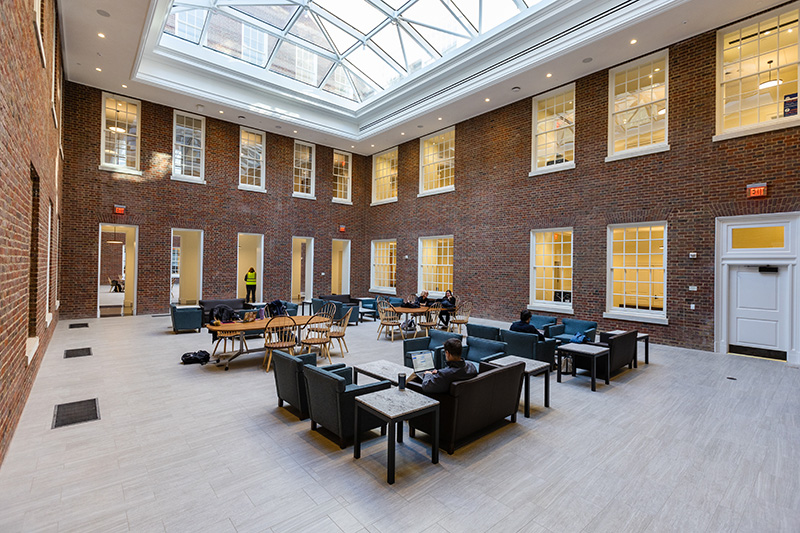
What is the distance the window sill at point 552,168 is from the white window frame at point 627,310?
1.89 meters

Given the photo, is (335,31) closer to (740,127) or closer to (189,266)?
(189,266)

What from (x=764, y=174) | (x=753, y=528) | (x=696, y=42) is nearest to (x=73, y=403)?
(x=753, y=528)

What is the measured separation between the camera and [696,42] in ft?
25.7

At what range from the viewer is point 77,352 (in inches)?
272

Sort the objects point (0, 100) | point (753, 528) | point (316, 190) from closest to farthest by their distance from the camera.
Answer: point (753, 528) < point (0, 100) < point (316, 190)

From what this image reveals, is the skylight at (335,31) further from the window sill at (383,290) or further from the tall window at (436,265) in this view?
the window sill at (383,290)

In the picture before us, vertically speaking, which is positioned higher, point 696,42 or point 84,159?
point 696,42

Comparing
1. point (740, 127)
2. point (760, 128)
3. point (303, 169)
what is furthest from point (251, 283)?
point (760, 128)

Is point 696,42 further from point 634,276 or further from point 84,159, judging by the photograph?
point 84,159

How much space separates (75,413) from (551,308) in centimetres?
977

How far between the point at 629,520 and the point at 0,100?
205 inches

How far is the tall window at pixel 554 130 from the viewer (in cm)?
1004

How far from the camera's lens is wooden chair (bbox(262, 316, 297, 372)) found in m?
6.26

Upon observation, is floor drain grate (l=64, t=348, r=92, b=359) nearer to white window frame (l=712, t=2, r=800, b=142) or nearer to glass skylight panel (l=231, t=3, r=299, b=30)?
glass skylight panel (l=231, t=3, r=299, b=30)
